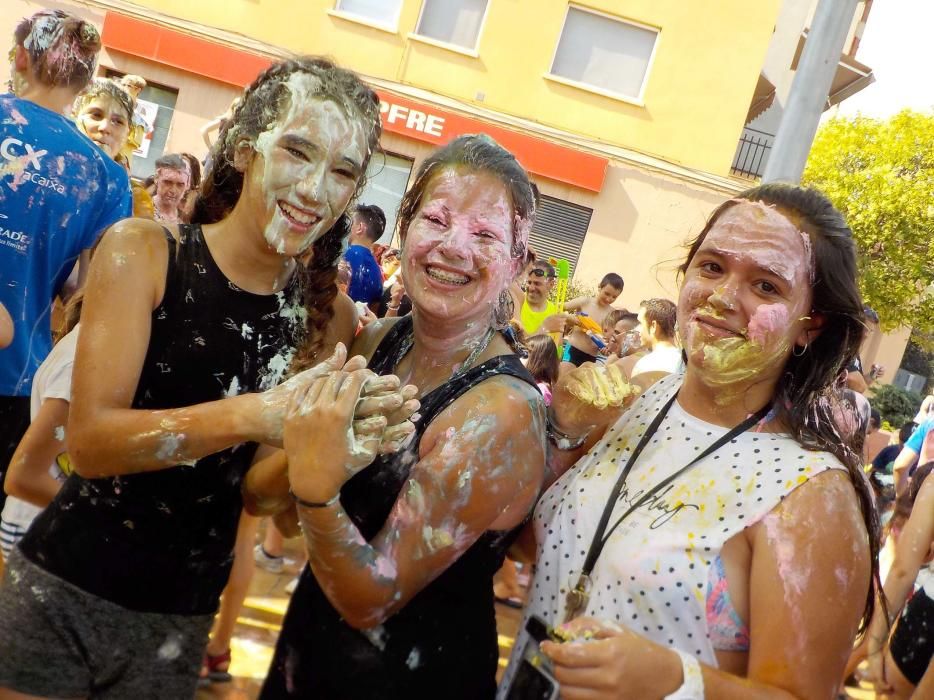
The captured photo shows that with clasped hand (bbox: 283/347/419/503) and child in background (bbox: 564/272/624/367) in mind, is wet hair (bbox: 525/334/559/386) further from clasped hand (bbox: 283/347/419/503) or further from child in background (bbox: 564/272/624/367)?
clasped hand (bbox: 283/347/419/503)

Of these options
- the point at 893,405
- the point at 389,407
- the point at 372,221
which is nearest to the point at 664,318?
the point at 372,221

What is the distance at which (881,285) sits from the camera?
50.0 feet

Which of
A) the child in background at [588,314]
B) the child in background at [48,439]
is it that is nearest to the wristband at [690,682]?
the child in background at [48,439]

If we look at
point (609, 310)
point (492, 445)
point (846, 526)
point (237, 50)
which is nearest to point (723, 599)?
point (846, 526)

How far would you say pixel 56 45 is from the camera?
8.18 ft

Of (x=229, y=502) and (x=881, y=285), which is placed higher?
(x=881, y=285)

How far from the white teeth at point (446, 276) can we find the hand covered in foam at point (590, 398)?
0.99ft

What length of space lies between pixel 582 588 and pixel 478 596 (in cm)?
22

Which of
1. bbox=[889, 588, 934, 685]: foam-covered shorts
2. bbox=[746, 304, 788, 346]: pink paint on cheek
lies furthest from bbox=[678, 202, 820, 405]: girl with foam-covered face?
bbox=[889, 588, 934, 685]: foam-covered shorts

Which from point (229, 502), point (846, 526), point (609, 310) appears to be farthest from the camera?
point (609, 310)

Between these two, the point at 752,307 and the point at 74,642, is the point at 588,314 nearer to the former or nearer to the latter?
the point at 752,307

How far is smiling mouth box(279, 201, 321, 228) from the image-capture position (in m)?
1.67

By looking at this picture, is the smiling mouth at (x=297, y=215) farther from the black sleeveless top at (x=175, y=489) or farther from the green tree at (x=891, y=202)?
the green tree at (x=891, y=202)

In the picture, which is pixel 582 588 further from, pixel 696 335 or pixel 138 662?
pixel 138 662
